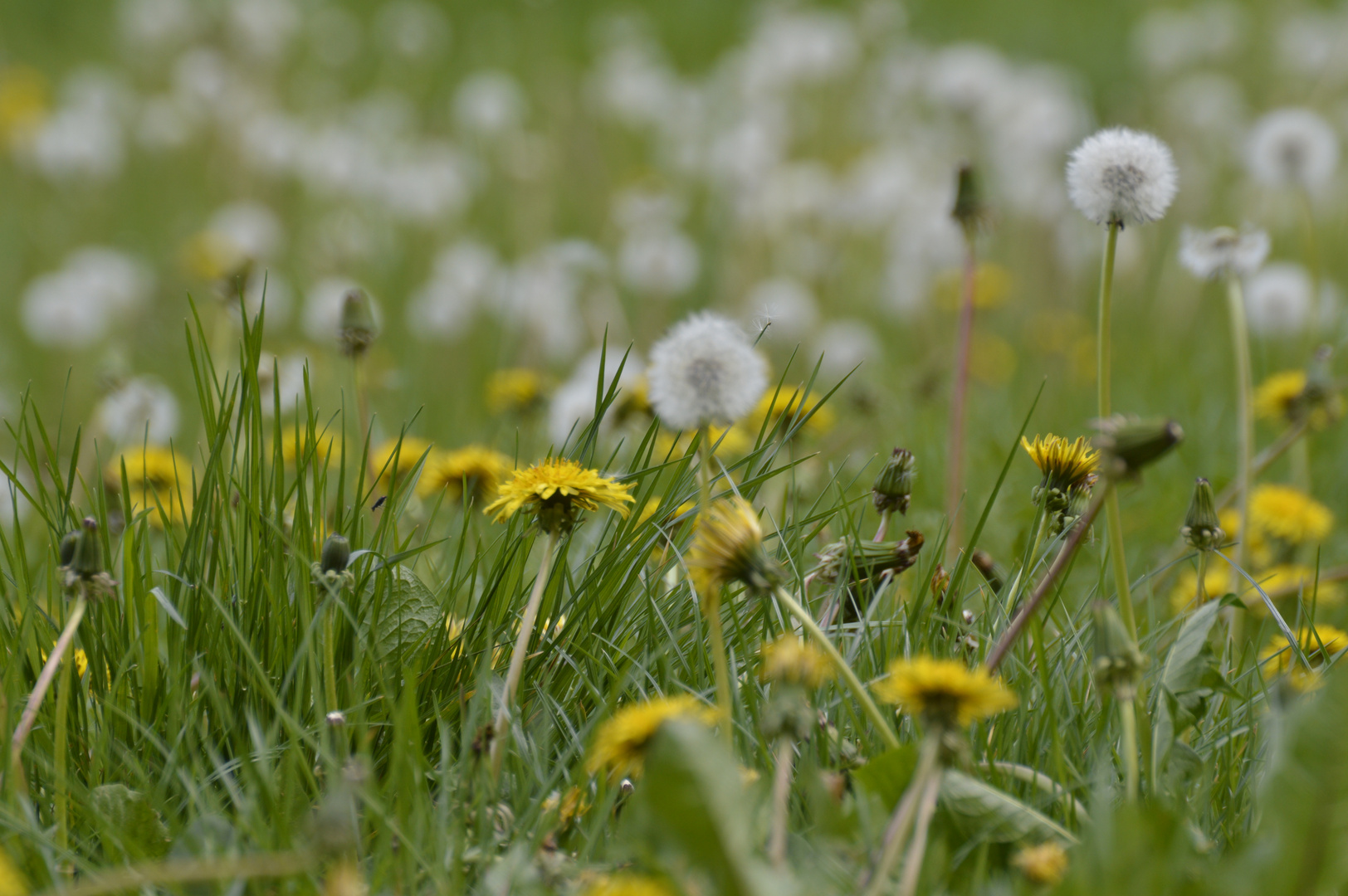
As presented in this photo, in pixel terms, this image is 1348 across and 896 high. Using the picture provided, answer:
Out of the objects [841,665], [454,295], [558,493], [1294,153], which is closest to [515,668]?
[558,493]

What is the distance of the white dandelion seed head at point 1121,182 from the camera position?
99 centimetres

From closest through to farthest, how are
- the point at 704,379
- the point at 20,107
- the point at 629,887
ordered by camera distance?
1. the point at 629,887
2. the point at 704,379
3. the point at 20,107

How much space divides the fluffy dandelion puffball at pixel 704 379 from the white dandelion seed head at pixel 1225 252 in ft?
2.30

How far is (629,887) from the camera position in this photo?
0.65m

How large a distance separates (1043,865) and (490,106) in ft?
15.1

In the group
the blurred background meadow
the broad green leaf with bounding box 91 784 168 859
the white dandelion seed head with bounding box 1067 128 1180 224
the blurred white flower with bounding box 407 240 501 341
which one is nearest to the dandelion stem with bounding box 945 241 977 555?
the blurred background meadow

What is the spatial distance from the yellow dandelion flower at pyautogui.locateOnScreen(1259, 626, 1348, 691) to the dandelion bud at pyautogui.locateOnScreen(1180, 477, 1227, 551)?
0.37 ft

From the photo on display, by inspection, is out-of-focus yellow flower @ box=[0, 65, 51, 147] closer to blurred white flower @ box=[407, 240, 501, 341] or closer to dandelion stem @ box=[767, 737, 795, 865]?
blurred white flower @ box=[407, 240, 501, 341]

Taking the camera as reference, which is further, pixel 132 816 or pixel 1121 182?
pixel 1121 182

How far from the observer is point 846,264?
3963 millimetres

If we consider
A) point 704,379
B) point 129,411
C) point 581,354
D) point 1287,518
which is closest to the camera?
point 704,379

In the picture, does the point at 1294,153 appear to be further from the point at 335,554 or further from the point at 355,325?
the point at 335,554

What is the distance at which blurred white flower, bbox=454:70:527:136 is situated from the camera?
192 inches

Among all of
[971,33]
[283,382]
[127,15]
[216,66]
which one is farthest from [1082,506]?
[127,15]
